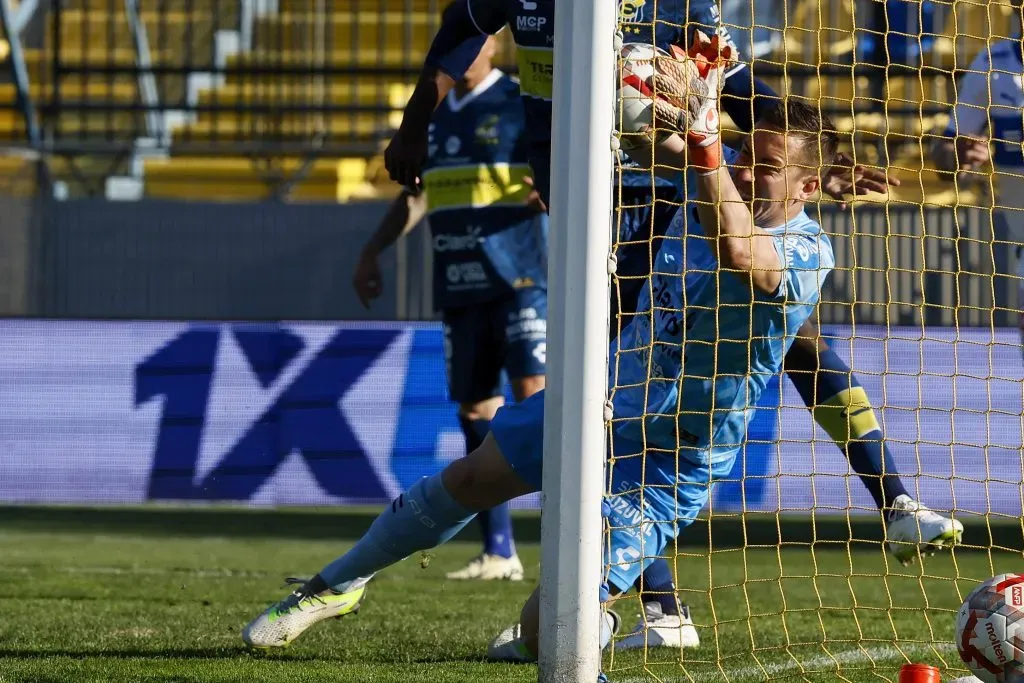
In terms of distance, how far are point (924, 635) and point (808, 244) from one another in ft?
4.85

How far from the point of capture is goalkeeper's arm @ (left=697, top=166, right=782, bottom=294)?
3119mm

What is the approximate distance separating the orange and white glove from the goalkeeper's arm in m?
0.04

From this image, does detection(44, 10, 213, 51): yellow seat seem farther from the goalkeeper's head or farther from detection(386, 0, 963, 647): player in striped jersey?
the goalkeeper's head

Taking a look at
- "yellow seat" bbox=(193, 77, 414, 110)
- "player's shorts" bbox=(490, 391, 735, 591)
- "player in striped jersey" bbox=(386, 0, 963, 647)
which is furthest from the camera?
"yellow seat" bbox=(193, 77, 414, 110)

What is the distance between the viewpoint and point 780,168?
3465 millimetres

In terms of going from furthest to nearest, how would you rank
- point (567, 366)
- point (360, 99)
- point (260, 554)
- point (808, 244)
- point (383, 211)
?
point (360, 99), point (383, 211), point (260, 554), point (808, 244), point (567, 366)

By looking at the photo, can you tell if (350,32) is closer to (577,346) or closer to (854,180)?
(854,180)

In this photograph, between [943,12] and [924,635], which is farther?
[943,12]

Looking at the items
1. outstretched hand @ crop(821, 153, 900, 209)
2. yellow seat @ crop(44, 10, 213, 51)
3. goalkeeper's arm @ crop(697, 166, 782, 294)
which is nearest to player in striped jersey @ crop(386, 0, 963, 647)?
outstretched hand @ crop(821, 153, 900, 209)

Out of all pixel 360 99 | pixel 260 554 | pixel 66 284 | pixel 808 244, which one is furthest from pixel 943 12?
pixel 808 244

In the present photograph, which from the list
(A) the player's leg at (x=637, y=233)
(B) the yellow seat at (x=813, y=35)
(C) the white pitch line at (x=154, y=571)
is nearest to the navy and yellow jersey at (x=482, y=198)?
(A) the player's leg at (x=637, y=233)

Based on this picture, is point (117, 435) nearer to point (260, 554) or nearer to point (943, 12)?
point (260, 554)

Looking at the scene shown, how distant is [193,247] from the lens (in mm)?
10109

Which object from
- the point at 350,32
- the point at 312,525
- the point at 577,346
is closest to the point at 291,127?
the point at 350,32
